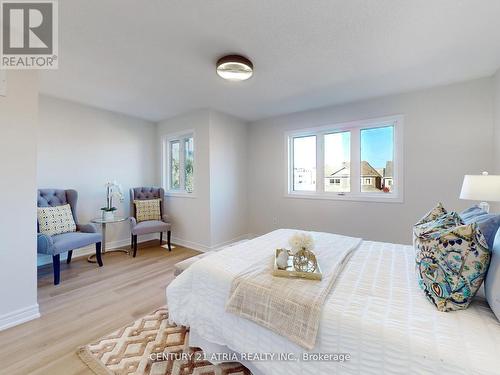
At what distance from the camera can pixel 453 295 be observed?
100 cm

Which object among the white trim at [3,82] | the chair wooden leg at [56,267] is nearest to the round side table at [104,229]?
the chair wooden leg at [56,267]

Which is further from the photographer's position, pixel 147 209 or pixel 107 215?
pixel 147 209

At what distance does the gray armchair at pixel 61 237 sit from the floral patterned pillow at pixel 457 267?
3.47 metres

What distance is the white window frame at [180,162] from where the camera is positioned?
409 cm

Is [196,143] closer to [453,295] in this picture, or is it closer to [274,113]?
[274,113]

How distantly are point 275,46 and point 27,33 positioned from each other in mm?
2128

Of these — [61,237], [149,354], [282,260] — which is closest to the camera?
[282,260]

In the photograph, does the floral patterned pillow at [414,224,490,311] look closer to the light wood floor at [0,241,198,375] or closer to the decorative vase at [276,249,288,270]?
the decorative vase at [276,249,288,270]

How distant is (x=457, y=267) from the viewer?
1.00m

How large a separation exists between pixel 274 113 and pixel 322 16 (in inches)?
94.4

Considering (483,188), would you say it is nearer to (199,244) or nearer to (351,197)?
(351,197)

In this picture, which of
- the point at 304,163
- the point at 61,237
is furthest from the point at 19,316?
the point at 304,163

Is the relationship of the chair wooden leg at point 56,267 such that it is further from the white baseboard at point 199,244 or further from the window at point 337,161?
the window at point 337,161

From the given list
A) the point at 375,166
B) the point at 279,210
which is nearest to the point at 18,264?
the point at 279,210
